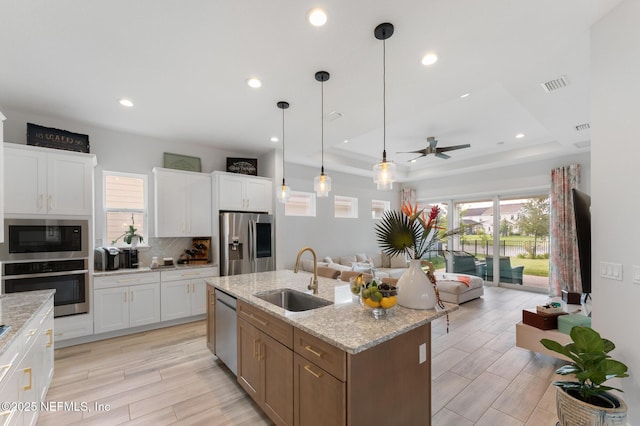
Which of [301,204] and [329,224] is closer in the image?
[301,204]

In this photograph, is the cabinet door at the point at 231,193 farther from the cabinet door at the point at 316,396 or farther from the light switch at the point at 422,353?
the light switch at the point at 422,353

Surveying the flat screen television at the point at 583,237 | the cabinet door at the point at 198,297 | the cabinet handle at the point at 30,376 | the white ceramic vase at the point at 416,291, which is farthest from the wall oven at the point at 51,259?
the flat screen television at the point at 583,237

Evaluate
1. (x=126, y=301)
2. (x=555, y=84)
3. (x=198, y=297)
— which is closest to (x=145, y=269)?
(x=126, y=301)

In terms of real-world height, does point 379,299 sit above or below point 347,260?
above

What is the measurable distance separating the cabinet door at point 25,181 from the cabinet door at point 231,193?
205 centimetres

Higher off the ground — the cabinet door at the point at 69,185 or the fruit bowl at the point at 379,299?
the cabinet door at the point at 69,185

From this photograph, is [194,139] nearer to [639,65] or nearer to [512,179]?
[639,65]

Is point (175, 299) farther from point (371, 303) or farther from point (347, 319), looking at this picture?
point (371, 303)

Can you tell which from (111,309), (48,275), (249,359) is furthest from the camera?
(111,309)

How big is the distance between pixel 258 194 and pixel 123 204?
205 centimetres

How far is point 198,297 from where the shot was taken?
13.9ft

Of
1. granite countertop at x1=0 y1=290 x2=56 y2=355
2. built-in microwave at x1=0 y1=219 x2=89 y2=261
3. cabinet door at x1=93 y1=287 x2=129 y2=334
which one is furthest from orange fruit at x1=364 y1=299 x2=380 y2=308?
built-in microwave at x1=0 y1=219 x2=89 y2=261

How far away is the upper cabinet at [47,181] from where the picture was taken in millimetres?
3037

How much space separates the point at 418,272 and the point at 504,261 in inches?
234
